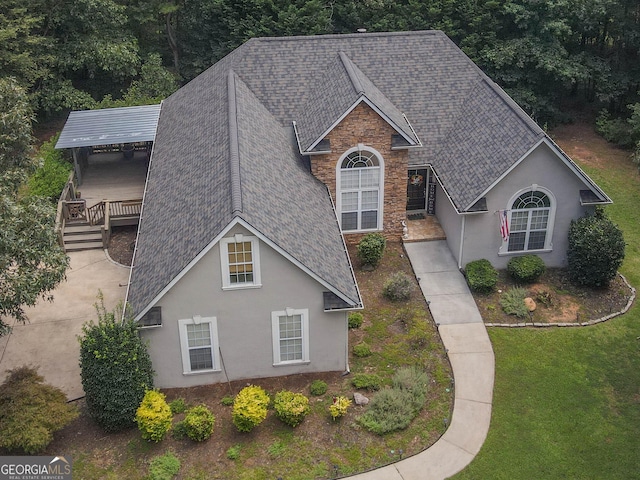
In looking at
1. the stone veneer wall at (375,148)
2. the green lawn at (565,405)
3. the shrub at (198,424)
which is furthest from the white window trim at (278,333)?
the stone veneer wall at (375,148)

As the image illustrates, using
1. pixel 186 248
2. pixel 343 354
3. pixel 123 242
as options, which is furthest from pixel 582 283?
pixel 123 242

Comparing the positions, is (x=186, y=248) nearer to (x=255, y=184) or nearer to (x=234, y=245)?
(x=234, y=245)

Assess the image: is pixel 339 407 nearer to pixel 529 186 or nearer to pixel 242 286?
pixel 242 286

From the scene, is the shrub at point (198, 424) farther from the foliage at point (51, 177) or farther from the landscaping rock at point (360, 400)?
the foliage at point (51, 177)

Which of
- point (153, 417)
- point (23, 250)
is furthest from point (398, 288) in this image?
point (23, 250)

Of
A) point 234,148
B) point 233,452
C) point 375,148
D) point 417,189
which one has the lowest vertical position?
point 233,452
